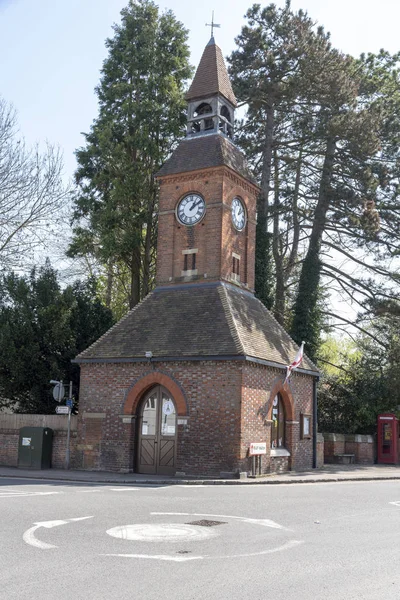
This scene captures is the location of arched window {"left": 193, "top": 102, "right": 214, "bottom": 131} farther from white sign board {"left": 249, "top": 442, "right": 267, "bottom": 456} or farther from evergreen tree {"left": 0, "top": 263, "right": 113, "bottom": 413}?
white sign board {"left": 249, "top": 442, "right": 267, "bottom": 456}

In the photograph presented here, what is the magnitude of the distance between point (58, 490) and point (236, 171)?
15.3 metres

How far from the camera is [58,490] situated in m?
15.3

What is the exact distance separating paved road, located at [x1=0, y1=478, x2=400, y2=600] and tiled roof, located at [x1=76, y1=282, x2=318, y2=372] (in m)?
7.24

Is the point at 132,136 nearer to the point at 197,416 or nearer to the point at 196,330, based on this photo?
the point at 196,330

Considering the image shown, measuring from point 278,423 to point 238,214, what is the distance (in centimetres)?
872

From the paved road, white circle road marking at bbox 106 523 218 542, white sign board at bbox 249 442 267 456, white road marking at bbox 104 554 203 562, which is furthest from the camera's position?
white sign board at bbox 249 442 267 456

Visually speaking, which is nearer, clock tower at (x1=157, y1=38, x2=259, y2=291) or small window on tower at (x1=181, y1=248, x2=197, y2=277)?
clock tower at (x1=157, y1=38, x2=259, y2=291)

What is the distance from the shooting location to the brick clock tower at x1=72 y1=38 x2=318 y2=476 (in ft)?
67.8

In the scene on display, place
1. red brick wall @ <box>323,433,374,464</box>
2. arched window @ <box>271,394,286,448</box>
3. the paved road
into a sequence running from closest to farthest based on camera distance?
the paved road → arched window @ <box>271,394,286,448</box> → red brick wall @ <box>323,433,374,464</box>

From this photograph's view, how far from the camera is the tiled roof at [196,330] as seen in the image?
21.4 m

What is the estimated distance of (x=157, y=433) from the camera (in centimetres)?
2180

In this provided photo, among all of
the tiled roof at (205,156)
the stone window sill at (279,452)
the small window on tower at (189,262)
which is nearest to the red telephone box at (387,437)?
the stone window sill at (279,452)

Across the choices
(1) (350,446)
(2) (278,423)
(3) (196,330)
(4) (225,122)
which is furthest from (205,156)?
(1) (350,446)

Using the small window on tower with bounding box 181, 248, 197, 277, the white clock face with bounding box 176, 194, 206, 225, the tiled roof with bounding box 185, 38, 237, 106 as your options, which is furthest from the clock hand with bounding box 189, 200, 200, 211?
the tiled roof with bounding box 185, 38, 237, 106
